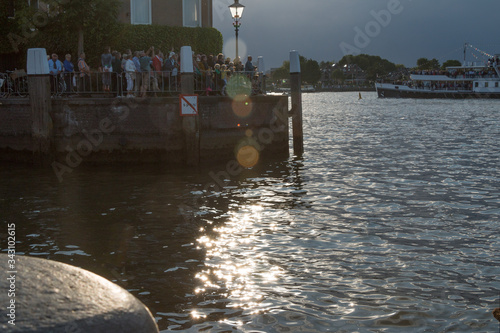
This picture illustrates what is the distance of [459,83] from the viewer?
9400 cm

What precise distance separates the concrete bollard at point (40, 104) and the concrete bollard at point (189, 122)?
159 inches

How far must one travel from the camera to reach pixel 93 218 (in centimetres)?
1295

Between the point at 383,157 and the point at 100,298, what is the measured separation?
21.1m

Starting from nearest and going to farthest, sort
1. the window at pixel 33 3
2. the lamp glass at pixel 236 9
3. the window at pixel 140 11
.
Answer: the lamp glass at pixel 236 9 < the window at pixel 33 3 < the window at pixel 140 11

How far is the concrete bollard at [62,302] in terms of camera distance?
11.1ft

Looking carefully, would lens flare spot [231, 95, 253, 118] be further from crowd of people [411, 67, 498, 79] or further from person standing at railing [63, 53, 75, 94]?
crowd of people [411, 67, 498, 79]

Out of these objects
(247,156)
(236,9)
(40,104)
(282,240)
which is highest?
(236,9)

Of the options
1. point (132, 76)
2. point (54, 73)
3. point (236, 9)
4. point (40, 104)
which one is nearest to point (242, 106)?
point (132, 76)

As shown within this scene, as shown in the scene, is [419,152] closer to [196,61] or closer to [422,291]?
[196,61]

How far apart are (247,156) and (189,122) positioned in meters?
3.06

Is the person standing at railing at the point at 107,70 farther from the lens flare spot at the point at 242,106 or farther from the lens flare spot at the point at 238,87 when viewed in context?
the lens flare spot at the point at 242,106

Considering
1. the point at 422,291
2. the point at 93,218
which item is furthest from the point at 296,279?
the point at 93,218

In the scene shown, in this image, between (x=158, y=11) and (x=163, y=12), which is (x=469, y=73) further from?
(x=158, y=11)

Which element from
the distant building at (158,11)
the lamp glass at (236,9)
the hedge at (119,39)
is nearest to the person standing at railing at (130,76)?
the lamp glass at (236,9)
